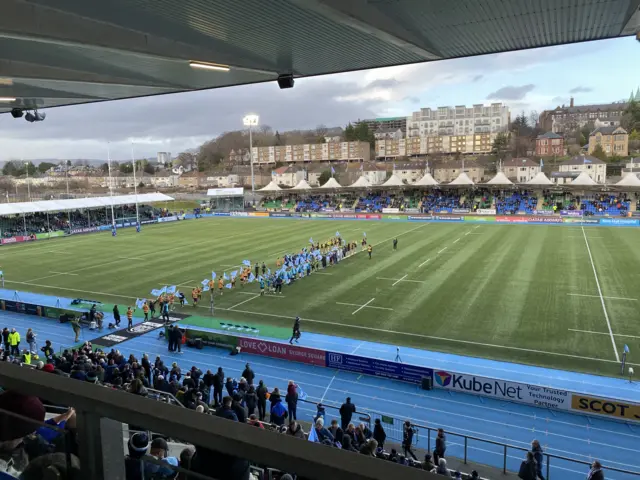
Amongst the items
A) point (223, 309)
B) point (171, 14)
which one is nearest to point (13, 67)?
point (171, 14)

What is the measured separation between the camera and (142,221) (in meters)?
69.1

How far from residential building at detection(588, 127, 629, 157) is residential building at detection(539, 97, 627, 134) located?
43279mm

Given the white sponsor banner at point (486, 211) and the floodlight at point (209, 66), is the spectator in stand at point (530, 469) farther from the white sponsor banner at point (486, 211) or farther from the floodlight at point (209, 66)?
the white sponsor banner at point (486, 211)

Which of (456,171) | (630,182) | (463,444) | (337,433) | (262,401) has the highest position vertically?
(456,171)

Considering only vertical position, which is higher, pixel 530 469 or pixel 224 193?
pixel 224 193

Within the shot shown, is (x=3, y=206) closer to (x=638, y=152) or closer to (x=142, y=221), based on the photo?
(x=142, y=221)

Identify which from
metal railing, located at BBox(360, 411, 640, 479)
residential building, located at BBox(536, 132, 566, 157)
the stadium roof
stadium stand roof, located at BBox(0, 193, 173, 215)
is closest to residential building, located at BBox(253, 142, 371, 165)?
residential building, located at BBox(536, 132, 566, 157)

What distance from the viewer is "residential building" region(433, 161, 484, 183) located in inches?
3861

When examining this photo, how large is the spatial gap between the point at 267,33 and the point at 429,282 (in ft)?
78.2

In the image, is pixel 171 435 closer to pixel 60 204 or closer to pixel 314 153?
pixel 60 204

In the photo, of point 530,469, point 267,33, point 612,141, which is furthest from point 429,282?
point 612,141

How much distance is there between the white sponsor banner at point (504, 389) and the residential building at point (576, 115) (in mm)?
156923

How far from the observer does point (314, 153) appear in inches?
6353

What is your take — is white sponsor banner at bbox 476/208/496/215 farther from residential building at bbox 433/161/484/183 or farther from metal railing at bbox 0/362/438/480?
metal railing at bbox 0/362/438/480
